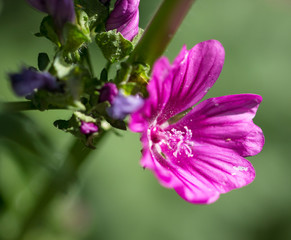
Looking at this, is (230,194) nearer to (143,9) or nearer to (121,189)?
(121,189)

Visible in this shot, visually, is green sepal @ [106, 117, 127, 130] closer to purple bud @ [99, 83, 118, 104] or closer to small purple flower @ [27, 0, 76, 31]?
purple bud @ [99, 83, 118, 104]

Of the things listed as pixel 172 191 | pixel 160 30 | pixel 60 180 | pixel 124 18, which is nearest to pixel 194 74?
pixel 160 30

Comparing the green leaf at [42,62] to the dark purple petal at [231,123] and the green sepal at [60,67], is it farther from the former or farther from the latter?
the dark purple petal at [231,123]

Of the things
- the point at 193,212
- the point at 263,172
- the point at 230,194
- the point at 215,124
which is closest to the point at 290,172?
the point at 263,172

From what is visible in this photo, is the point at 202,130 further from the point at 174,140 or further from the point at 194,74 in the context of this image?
the point at 194,74

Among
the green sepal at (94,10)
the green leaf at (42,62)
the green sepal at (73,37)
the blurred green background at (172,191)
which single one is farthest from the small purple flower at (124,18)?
the blurred green background at (172,191)

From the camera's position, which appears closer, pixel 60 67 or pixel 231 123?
pixel 60 67
